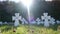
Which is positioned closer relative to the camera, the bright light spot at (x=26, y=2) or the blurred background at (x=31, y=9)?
the blurred background at (x=31, y=9)

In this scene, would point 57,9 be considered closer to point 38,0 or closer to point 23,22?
point 38,0

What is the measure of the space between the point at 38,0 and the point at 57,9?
1.26 meters

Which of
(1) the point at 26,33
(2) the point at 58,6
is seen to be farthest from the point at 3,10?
(1) the point at 26,33

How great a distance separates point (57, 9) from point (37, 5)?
3.17ft

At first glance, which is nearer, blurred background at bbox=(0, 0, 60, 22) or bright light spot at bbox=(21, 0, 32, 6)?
blurred background at bbox=(0, 0, 60, 22)

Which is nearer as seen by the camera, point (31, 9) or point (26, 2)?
point (31, 9)

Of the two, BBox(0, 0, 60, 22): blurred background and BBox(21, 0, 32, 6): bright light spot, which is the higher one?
BBox(21, 0, 32, 6): bright light spot

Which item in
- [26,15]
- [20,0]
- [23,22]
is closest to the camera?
[23,22]

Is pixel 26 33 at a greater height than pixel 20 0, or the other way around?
pixel 20 0

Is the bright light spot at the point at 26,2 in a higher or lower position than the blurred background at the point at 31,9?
higher

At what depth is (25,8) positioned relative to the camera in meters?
10.0

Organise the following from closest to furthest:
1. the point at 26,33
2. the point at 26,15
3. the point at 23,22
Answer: the point at 26,33 → the point at 23,22 → the point at 26,15

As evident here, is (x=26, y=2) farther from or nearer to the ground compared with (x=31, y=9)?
farther from the ground

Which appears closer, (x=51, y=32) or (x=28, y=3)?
(x=51, y=32)
